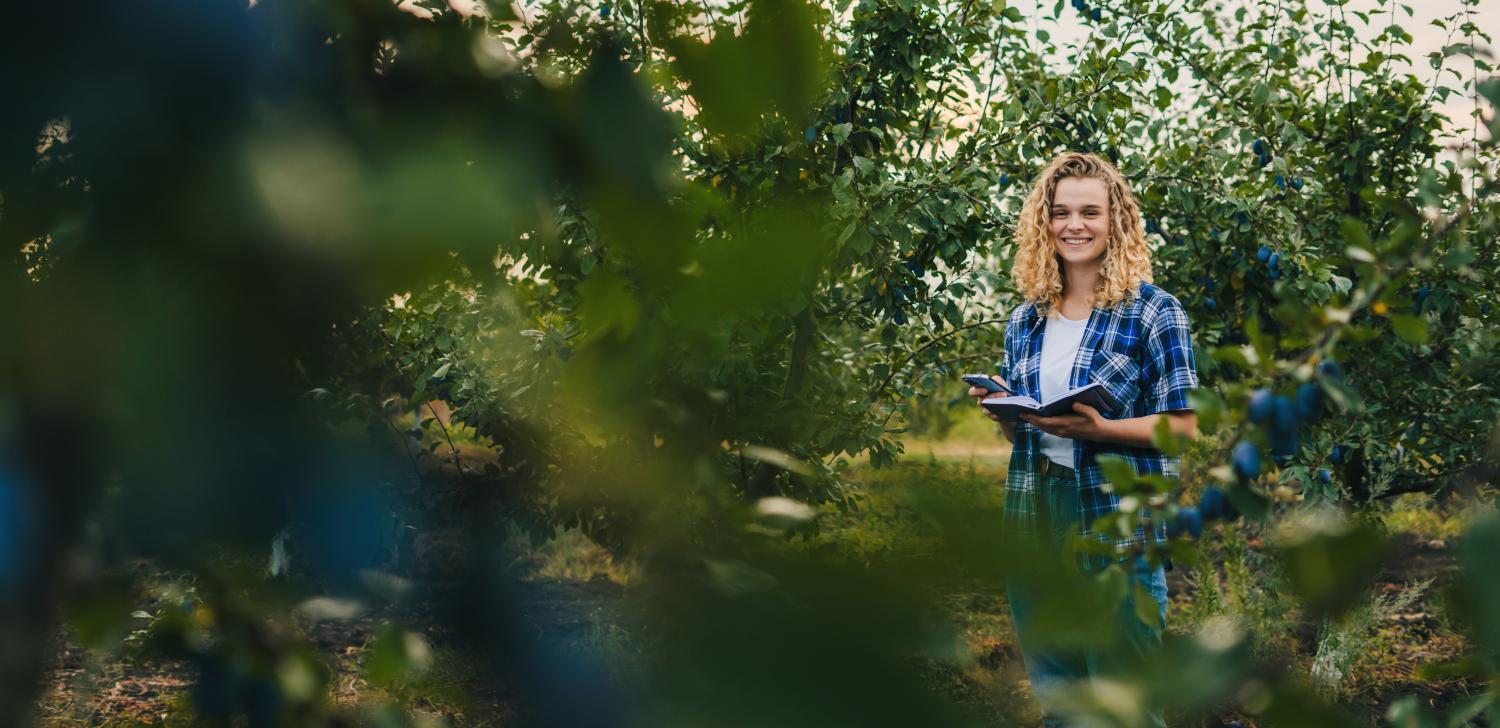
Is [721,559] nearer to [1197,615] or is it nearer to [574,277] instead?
[574,277]

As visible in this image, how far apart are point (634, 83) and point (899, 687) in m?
0.22

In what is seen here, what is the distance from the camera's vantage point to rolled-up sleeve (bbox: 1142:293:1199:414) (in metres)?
2.06

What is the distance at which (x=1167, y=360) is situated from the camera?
2102 millimetres

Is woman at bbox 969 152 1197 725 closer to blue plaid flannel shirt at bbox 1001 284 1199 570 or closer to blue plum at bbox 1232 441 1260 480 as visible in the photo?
blue plaid flannel shirt at bbox 1001 284 1199 570

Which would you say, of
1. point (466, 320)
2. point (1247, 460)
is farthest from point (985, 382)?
point (466, 320)

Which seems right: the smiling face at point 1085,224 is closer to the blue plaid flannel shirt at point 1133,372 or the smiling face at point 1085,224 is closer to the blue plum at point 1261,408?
the blue plaid flannel shirt at point 1133,372

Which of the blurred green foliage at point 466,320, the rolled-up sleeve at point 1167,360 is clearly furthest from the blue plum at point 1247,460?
the rolled-up sleeve at point 1167,360

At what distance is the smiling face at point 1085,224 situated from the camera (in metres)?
2.28

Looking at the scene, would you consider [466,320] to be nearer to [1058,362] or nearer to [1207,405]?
[1207,405]

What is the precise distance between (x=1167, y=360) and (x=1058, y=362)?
220 mm

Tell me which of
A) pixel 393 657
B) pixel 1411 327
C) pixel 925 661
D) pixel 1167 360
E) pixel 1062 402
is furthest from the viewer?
pixel 1167 360

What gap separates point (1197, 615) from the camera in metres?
3.80

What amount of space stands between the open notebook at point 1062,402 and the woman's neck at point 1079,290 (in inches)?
10.8

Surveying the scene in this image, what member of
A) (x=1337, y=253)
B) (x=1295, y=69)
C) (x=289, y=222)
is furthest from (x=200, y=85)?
(x=1295, y=69)
